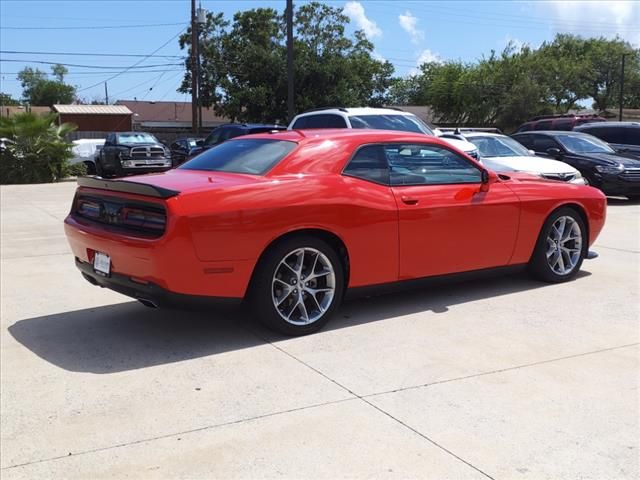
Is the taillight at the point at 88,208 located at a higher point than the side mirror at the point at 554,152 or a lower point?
lower

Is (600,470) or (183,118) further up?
(183,118)

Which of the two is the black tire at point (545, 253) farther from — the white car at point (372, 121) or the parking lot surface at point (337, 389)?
the white car at point (372, 121)

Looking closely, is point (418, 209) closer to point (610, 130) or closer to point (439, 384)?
point (439, 384)

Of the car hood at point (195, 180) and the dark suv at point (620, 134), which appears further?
the dark suv at point (620, 134)

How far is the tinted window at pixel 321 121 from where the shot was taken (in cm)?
1159

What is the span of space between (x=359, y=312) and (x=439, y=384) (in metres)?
1.69

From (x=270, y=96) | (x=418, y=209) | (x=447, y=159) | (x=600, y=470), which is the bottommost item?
(x=600, y=470)

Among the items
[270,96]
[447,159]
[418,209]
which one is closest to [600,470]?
[418,209]

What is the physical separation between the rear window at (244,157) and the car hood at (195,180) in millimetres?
142

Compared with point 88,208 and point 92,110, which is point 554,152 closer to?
point 88,208

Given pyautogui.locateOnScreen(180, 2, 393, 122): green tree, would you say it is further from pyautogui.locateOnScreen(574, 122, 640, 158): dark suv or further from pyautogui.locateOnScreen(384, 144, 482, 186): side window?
pyautogui.locateOnScreen(384, 144, 482, 186): side window

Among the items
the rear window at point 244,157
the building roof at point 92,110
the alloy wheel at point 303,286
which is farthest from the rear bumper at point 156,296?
the building roof at point 92,110

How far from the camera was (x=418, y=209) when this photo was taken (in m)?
5.46

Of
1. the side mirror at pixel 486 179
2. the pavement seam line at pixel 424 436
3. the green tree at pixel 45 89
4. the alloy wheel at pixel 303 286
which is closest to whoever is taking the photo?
the pavement seam line at pixel 424 436
